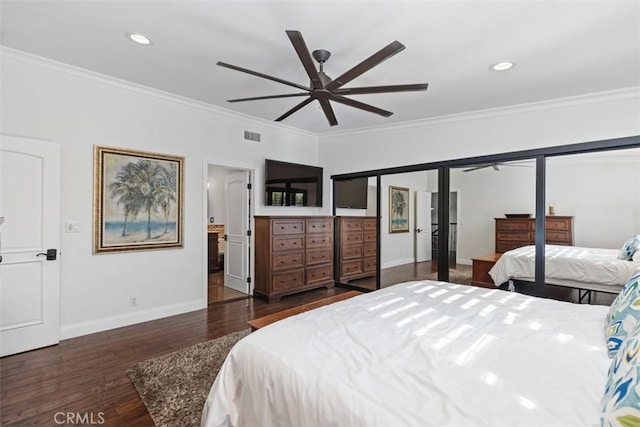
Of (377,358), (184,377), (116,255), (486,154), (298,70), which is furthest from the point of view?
(486,154)

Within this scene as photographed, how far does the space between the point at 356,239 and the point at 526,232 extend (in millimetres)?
2591

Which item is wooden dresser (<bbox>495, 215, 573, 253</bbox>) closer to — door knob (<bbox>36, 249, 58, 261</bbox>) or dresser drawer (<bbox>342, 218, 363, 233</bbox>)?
dresser drawer (<bbox>342, 218, 363, 233</bbox>)

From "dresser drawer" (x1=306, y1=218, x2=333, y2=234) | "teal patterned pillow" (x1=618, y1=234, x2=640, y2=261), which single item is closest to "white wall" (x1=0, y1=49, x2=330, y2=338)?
"dresser drawer" (x1=306, y1=218, x2=333, y2=234)

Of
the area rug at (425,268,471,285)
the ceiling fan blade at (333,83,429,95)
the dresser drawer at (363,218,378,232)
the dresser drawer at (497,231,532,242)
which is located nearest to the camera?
the ceiling fan blade at (333,83,429,95)

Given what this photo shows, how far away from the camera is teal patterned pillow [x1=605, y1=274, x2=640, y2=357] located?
1261mm

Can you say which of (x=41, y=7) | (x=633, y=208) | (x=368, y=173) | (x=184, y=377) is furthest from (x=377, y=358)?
(x=368, y=173)

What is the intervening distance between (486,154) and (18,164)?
5273 mm

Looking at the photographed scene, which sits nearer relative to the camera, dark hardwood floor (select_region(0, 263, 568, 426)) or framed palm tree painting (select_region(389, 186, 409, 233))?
dark hardwood floor (select_region(0, 263, 568, 426))

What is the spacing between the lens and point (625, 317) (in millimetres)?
Result: 1340

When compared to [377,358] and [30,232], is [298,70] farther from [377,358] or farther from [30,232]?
[30,232]

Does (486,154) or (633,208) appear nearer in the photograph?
(633,208)

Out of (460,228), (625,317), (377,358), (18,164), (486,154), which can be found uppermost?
(486,154)

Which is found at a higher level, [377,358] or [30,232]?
[30,232]

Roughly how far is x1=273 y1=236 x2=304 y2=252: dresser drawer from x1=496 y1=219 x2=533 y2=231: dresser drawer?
113 inches
